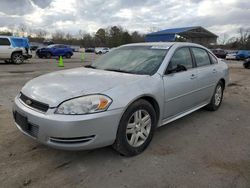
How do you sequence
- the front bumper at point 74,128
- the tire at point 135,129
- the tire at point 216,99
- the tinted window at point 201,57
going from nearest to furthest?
1. the front bumper at point 74,128
2. the tire at point 135,129
3. the tinted window at point 201,57
4. the tire at point 216,99

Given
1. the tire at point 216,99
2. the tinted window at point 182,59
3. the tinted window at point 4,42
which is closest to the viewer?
the tinted window at point 182,59

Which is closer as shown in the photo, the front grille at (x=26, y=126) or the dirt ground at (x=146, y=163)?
the dirt ground at (x=146, y=163)

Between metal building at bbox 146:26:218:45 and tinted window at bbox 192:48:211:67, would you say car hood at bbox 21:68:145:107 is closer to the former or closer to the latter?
tinted window at bbox 192:48:211:67

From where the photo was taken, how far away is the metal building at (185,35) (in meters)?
34.3

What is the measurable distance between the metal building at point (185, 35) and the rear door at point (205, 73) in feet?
92.4

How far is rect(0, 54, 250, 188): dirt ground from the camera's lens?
2.68 metres

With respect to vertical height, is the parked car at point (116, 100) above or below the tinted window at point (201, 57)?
below

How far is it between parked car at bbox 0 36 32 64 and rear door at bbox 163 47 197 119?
45.5 feet

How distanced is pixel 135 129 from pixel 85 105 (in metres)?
0.84

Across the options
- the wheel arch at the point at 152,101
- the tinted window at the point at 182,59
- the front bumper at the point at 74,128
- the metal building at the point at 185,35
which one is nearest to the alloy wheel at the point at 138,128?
the wheel arch at the point at 152,101

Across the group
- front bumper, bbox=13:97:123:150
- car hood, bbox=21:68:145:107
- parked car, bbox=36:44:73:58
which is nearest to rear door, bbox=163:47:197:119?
car hood, bbox=21:68:145:107

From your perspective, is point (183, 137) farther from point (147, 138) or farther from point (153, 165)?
point (153, 165)

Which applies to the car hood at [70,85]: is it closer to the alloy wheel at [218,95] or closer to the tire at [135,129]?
the tire at [135,129]

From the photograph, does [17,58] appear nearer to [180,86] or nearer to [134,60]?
[134,60]
